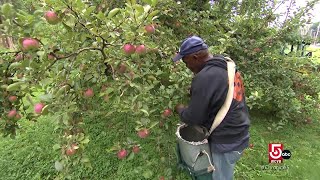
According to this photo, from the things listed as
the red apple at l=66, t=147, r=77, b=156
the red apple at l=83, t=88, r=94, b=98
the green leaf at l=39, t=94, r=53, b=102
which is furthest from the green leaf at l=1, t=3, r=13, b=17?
the red apple at l=66, t=147, r=77, b=156

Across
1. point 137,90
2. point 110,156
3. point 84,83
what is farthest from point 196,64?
point 110,156

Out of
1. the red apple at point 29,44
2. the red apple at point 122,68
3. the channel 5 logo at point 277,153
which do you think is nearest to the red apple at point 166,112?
the red apple at point 122,68

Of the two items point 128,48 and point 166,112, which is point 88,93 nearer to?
point 128,48

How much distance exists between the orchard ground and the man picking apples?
0.49m

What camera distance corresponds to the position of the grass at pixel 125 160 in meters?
2.86

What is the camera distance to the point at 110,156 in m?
3.41

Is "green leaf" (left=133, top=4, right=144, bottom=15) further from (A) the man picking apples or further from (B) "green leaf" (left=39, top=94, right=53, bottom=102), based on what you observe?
(B) "green leaf" (left=39, top=94, right=53, bottom=102)

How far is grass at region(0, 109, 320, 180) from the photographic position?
2.86 metres

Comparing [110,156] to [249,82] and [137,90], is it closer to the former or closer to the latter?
[137,90]

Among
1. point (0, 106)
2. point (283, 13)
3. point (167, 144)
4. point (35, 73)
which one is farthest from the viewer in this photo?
point (283, 13)

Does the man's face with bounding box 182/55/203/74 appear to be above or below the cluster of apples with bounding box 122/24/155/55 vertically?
below

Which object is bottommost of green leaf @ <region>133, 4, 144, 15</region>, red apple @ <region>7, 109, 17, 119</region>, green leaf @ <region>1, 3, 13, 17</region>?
red apple @ <region>7, 109, 17, 119</region>

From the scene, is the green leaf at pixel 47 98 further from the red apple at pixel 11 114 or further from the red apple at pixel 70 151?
the red apple at pixel 11 114

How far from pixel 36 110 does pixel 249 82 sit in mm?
2805
